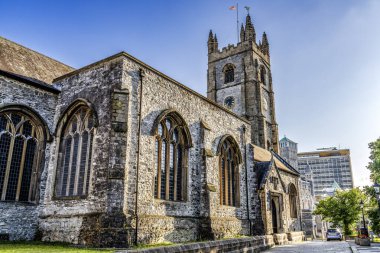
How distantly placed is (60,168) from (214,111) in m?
10.3

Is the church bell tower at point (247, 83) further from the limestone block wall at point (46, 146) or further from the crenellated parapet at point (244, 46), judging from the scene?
the limestone block wall at point (46, 146)

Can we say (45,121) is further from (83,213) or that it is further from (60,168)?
(83,213)

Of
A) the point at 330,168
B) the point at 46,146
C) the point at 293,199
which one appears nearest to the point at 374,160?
the point at 293,199

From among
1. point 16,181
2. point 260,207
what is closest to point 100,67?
point 16,181

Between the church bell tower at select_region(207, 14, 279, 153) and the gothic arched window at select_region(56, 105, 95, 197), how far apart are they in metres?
25.9

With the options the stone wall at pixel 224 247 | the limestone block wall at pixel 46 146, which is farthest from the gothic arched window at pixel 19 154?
the stone wall at pixel 224 247

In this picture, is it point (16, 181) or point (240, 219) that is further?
point (240, 219)

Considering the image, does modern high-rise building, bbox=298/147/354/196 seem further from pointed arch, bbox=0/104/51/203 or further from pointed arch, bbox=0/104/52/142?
pointed arch, bbox=0/104/51/203

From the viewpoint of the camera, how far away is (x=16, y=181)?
14.7 m

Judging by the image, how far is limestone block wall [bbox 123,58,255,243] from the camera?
46.7ft

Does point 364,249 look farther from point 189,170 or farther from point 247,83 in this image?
point 247,83

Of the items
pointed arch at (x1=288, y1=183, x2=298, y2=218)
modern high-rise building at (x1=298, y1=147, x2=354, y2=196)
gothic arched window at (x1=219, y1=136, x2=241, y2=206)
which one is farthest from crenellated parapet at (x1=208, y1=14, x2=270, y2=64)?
→ modern high-rise building at (x1=298, y1=147, x2=354, y2=196)

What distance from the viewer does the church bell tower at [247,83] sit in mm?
38594

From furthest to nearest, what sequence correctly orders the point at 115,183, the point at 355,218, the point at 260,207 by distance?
the point at 355,218 → the point at 260,207 → the point at 115,183
